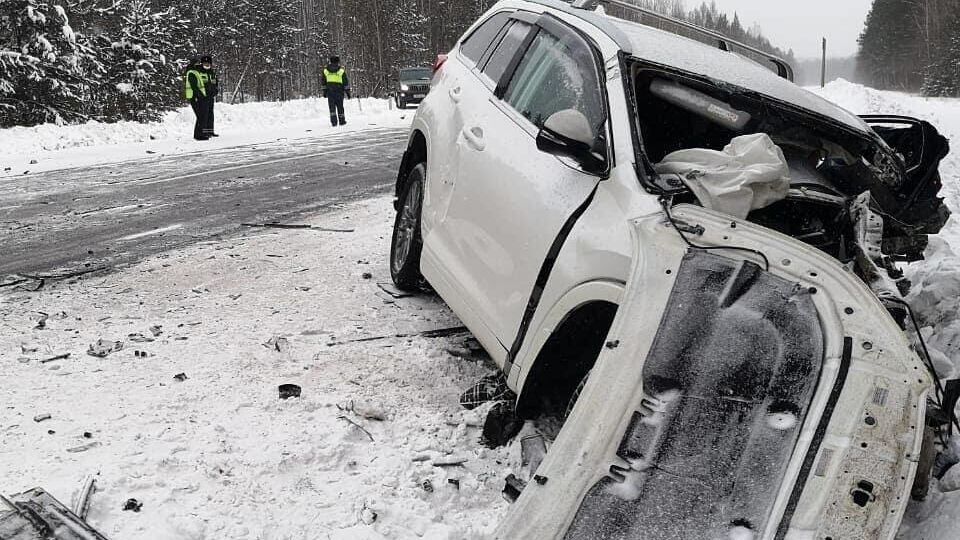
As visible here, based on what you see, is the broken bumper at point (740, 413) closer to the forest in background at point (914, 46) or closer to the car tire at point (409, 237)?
the car tire at point (409, 237)

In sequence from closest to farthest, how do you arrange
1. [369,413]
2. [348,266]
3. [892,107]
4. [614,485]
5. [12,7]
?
[614,485] < [369,413] < [348,266] < [12,7] < [892,107]

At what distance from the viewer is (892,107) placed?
22.0 metres

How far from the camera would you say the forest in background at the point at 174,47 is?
1755 cm

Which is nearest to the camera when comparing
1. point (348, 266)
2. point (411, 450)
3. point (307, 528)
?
point (307, 528)

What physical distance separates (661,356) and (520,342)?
96 centimetres

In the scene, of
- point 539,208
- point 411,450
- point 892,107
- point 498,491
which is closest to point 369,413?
point 411,450

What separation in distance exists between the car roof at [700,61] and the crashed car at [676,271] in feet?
0.08

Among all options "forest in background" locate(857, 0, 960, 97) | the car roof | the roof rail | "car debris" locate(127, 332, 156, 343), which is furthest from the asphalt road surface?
"forest in background" locate(857, 0, 960, 97)

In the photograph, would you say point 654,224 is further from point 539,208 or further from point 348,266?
point 348,266

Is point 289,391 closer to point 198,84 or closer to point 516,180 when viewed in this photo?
point 516,180

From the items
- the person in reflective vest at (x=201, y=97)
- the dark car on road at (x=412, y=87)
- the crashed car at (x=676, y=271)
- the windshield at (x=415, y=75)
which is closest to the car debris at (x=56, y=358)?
the crashed car at (x=676, y=271)

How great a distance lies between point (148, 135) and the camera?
54.3 feet

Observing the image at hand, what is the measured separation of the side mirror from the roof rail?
1.56 metres

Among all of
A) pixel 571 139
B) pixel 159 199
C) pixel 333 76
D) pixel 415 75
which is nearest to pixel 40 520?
pixel 571 139
